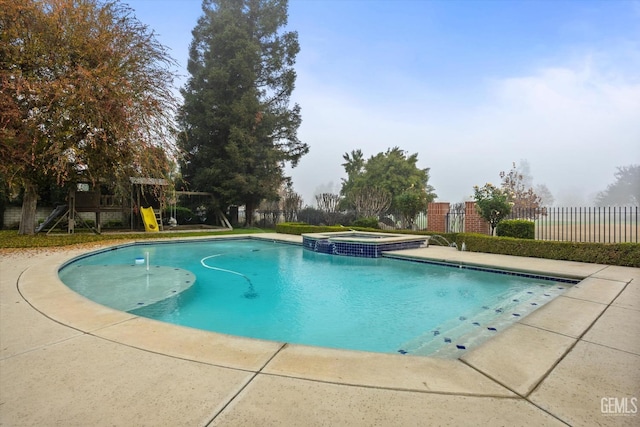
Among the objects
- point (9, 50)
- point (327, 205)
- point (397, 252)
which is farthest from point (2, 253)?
point (327, 205)

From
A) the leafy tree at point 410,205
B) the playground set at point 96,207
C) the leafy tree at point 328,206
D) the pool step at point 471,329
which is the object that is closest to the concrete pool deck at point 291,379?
the pool step at point 471,329

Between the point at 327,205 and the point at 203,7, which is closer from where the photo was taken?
the point at 327,205

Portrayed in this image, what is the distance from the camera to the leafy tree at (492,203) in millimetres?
11445

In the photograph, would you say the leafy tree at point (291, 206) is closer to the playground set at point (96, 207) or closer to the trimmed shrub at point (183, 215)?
the trimmed shrub at point (183, 215)

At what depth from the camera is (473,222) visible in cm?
1302

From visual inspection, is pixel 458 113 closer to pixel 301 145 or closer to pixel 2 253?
pixel 301 145

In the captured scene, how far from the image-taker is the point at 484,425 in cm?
170

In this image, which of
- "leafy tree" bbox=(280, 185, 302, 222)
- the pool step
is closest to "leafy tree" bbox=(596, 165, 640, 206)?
"leafy tree" bbox=(280, 185, 302, 222)

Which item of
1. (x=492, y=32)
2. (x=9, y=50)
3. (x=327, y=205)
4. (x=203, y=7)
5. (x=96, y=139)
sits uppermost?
(x=203, y=7)

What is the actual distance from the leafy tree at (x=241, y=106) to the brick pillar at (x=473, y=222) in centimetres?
1250

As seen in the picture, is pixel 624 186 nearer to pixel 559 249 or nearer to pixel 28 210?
pixel 559 249

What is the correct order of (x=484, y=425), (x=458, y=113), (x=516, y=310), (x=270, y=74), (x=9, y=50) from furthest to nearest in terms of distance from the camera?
(x=270, y=74) < (x=458, y=113) < (x=9, y=50) < (x=516, y=310) < (x=484, y=425)

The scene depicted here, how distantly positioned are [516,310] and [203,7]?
94.2 feet

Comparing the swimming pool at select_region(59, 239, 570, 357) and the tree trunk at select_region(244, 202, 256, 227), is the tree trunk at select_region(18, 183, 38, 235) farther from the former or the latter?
the tree trunk at select_region(244, 202, 256, 227)
